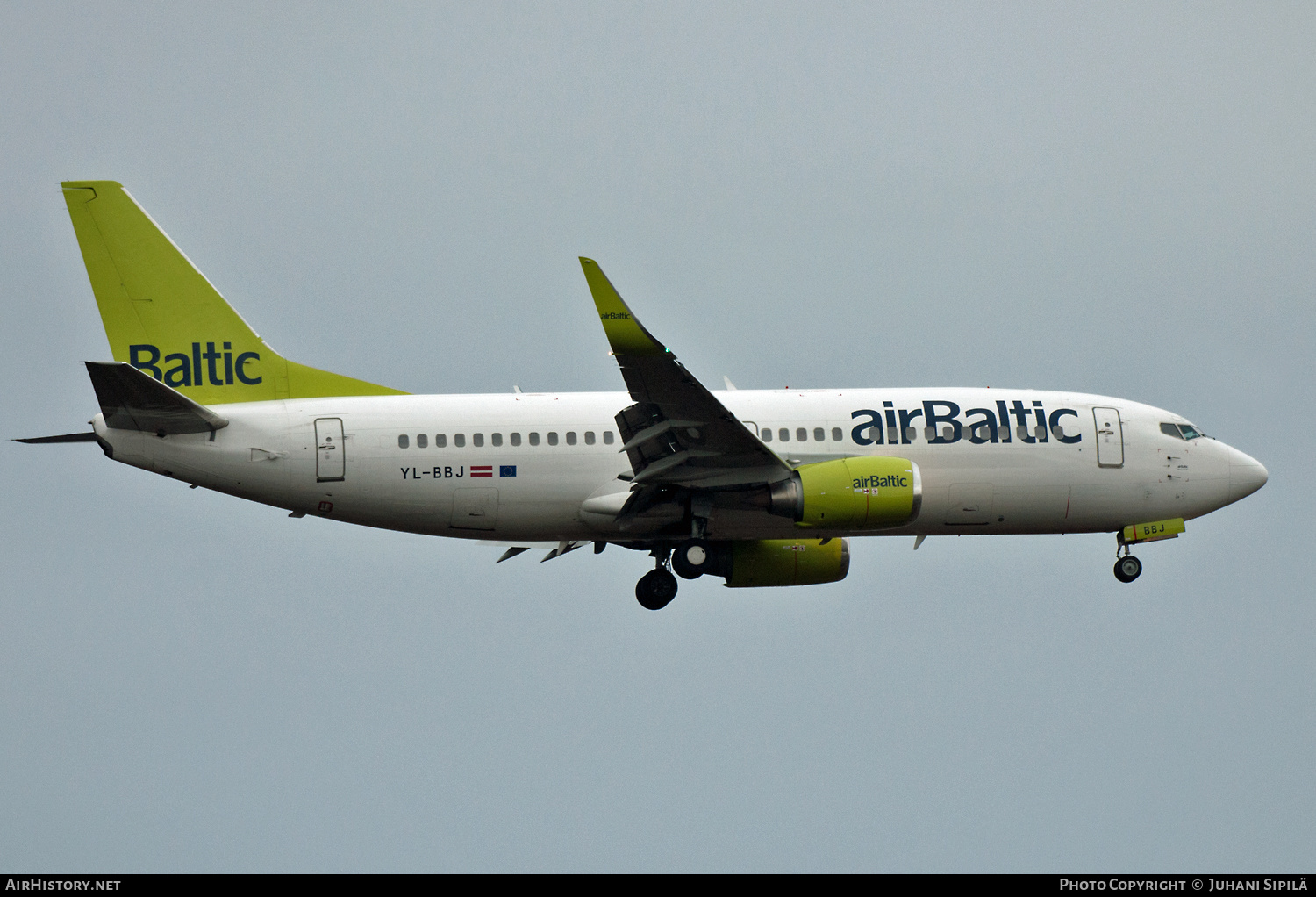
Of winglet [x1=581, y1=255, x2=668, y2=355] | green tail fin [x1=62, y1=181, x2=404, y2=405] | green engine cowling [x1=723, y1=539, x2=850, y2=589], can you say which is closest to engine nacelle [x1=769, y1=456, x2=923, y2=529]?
green engine cowling [x1=723, y1=539, x2=850, y2=589]

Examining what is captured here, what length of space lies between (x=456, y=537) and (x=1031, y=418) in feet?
47.8

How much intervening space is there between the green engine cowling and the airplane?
1320 mm

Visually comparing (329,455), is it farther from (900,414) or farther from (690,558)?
(900,414)

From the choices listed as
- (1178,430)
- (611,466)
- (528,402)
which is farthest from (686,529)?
(1178,430)

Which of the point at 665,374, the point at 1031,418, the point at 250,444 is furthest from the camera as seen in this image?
the point at 1031,418

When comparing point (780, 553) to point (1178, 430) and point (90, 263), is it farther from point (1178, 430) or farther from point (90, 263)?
point (90, 263)

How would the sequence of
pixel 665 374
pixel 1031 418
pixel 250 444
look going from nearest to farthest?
pixel 665 374 → pixel 250 444 → pixel 1031 418

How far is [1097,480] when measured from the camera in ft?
131

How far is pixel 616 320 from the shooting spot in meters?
32.9

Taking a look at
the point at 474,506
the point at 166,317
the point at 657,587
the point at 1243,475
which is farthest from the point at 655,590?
the point at 1243,475

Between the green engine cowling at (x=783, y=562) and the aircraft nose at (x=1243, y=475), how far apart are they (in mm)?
10235

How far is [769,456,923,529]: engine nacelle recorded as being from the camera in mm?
36500

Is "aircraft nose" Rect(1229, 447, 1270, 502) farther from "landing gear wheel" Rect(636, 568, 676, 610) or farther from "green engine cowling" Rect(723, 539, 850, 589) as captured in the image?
"landing gear wheel" Rect(636, 568, 676, 610)

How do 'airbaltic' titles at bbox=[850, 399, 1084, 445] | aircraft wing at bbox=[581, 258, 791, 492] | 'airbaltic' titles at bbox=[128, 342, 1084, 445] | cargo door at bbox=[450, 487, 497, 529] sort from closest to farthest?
aircraft wing at bbox=[581, 258, 791, 492] < cargo door at bbox=[450, 487, 497, 529] < 'airbaltic' titles at bbox=[128, 342, 1084, 445] < 'airbaltic' titles at bbox=[850, 399, 1084, 445]
